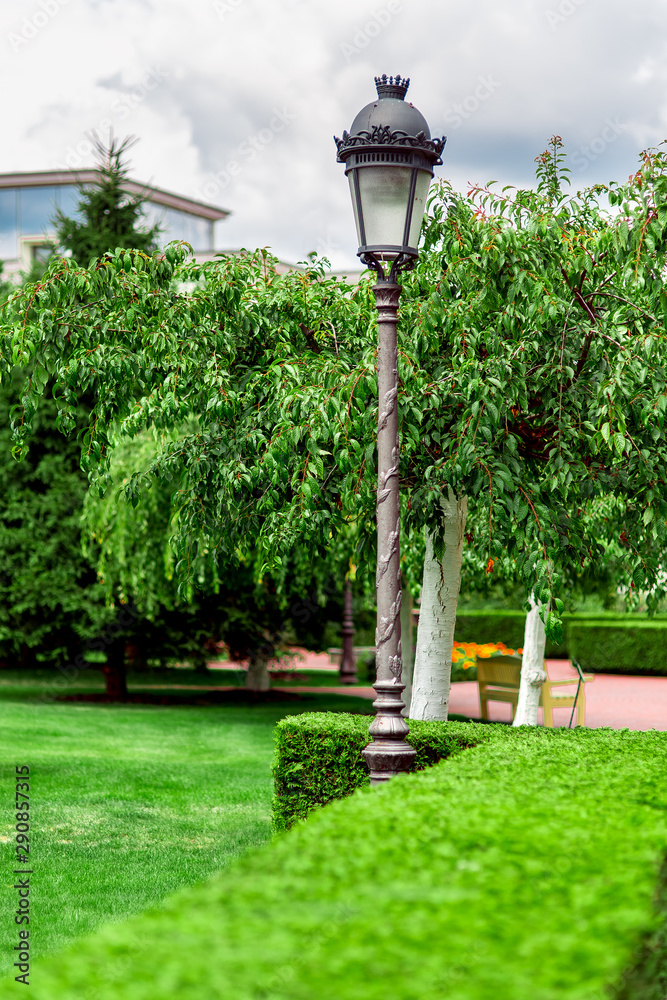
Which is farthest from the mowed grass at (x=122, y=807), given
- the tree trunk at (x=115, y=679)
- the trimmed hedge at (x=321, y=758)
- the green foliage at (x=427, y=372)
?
the tree trunk at (x=115, y=679)

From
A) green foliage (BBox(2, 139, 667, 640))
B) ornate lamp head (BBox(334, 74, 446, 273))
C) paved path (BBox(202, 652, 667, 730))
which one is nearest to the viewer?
ornate lamp head (BBox(334, 74, 446, 273))

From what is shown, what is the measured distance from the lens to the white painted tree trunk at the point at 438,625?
278 inches

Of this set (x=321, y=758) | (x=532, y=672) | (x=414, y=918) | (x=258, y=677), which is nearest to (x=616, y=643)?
(x=258, y=677)

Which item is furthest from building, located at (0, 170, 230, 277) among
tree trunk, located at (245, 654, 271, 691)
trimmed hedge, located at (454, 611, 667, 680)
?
tree trunk, located at (245, 654, 271, 691)

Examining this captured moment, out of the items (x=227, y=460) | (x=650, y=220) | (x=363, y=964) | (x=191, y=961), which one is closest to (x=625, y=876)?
(x=363, y=964)

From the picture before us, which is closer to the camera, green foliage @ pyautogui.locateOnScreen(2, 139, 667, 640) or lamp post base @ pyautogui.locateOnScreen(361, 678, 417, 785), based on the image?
lamp post base @ pyautogui.locateOnScreen(361, 678, 417, 785)

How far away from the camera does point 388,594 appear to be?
518cm

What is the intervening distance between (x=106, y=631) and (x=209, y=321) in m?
11.9

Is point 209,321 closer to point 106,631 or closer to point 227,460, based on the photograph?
point 227,460

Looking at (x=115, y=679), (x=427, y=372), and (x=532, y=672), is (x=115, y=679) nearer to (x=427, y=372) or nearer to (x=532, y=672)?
(x=532, y=672)

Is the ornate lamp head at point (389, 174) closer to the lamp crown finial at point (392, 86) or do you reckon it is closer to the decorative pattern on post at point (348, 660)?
the lamp crown finial at point (392, 86)

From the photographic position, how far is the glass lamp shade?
212 inches

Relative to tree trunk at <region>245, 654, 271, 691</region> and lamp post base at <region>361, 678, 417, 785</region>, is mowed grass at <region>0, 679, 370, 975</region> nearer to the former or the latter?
lamp post base at <region>361, 678, 417, 785</region>

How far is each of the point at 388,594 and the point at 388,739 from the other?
77 cm
